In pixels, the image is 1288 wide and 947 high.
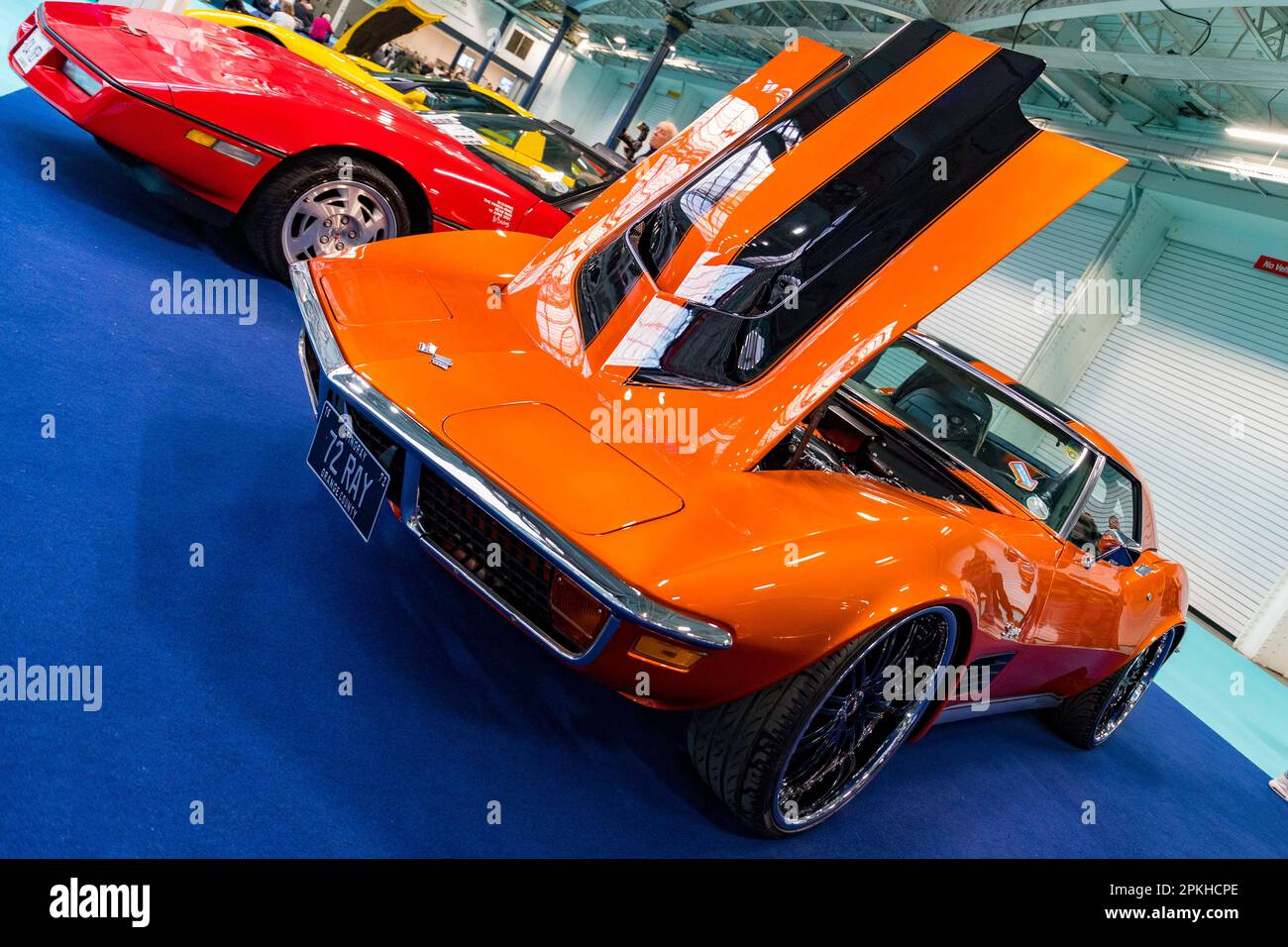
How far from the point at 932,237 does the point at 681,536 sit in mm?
1125

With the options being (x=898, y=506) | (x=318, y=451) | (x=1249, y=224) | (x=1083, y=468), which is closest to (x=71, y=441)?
(x=318, y=451)

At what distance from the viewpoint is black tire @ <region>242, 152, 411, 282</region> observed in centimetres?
386

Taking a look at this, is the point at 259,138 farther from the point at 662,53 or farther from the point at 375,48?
the point at 662,53

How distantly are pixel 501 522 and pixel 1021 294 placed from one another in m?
11.2

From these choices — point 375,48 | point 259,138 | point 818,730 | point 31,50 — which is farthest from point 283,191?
point 375,48

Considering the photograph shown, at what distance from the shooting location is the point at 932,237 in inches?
88.7

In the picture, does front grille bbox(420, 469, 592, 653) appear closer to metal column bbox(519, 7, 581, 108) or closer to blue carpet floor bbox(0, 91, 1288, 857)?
blue carpet floor bbox(0, 91, 1288, 857)

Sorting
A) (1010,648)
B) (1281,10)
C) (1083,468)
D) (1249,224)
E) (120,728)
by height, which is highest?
(1281,10)

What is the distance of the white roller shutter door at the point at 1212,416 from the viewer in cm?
821

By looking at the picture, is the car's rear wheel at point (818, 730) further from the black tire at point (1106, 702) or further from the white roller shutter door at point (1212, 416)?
the white roller shutter door at point (1212, 416)

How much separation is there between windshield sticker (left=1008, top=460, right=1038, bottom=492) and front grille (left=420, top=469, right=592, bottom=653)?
1.78m

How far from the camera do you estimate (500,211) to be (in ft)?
14.8

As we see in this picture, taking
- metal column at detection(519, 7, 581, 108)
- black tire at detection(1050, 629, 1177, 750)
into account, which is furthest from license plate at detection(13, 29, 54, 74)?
metal column at detection(519, 7, 581, 108)

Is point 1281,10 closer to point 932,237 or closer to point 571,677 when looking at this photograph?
point 932,237
